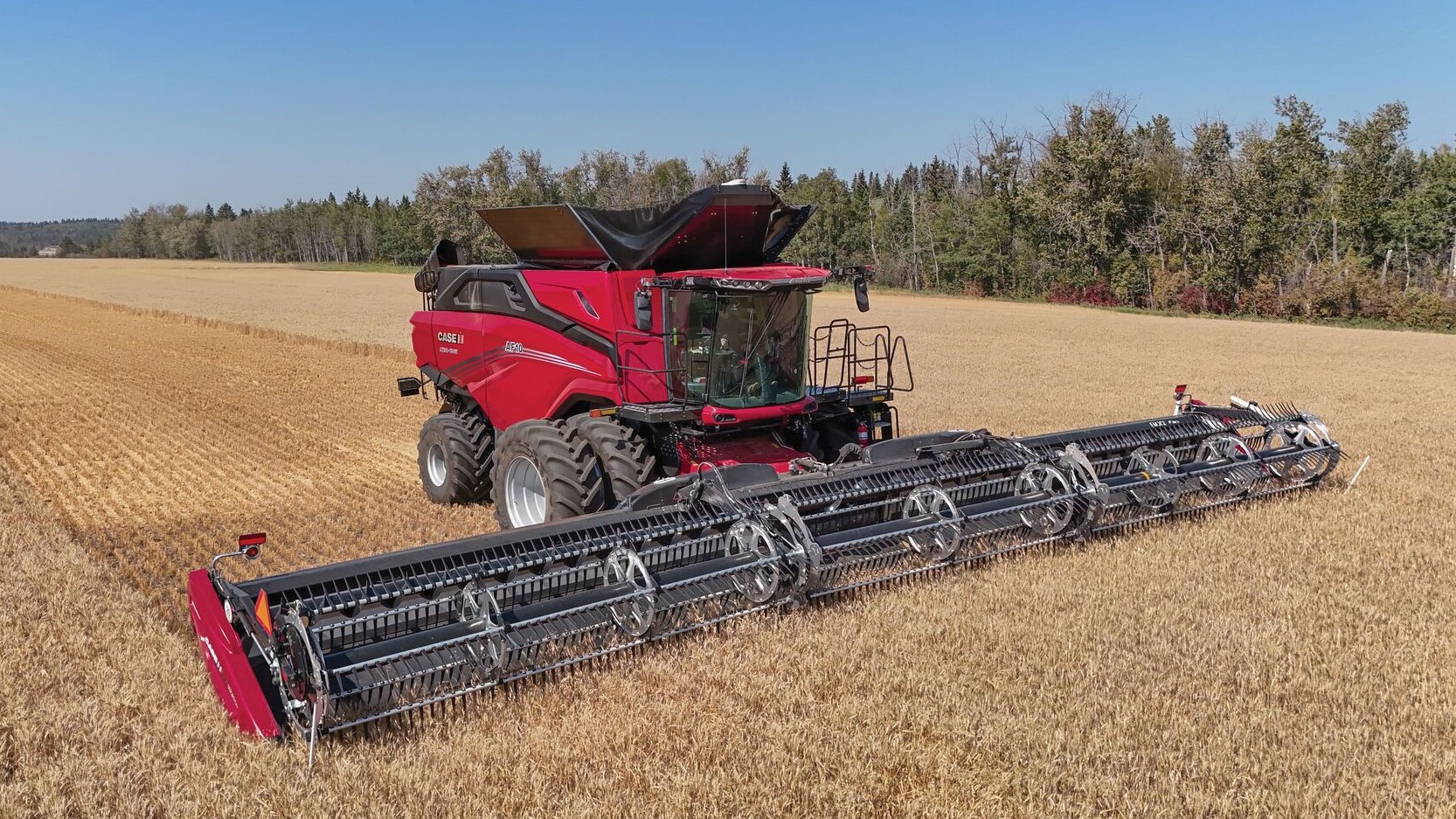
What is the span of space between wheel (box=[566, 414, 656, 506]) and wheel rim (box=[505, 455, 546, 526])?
0.60m

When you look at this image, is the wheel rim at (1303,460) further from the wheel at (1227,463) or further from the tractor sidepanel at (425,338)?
the tractor sidepanel at (425,338)

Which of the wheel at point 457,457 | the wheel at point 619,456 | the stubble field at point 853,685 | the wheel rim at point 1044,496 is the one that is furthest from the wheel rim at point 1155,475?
the wheel at point 457,457

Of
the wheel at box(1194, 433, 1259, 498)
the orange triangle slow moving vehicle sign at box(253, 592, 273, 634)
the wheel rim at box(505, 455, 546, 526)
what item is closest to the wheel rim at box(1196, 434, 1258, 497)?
the wheel at box(1194, 433, 1259, 498)

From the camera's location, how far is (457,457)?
26.6ft

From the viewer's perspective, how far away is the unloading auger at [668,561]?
4117 mm

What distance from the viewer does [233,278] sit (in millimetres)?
57344

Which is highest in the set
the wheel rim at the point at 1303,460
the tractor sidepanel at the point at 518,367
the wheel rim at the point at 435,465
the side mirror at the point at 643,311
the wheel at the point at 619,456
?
the side mirror at the point at 643,311

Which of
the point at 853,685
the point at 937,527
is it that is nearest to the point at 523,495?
the point at 937,527

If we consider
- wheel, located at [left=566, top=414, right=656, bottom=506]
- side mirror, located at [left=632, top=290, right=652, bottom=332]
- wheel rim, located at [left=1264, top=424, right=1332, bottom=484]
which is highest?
side mirror, located at [left=632, top=290, right=652, bottom=332]

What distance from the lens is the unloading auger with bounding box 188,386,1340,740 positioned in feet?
13.5

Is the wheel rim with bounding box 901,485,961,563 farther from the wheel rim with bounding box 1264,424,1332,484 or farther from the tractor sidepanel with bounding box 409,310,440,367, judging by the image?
the tractor sidepanel with bounding box 409,310,440,367

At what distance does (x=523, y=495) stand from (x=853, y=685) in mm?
3228

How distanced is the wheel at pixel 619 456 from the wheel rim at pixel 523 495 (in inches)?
23.5

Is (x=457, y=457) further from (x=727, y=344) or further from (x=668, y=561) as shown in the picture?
(x=668, y=561)
